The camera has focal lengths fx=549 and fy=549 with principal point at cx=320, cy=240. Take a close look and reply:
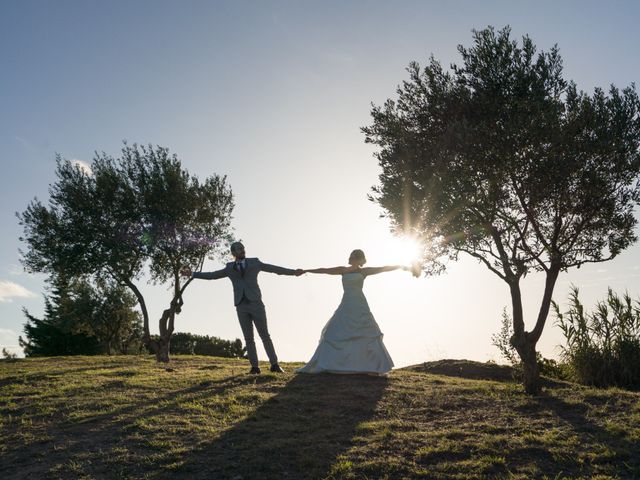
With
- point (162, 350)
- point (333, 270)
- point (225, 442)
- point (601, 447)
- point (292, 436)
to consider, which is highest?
point (333, 270)

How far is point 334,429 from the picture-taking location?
31.0 ft

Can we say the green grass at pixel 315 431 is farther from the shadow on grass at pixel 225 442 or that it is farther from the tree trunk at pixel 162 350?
the tree trunk at pixel 162 350

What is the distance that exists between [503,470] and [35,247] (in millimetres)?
27579

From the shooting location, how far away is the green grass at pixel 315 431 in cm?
762

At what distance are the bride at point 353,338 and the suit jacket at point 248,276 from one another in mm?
1769

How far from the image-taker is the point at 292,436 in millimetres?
9008

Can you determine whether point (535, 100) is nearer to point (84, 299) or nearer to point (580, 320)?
point (580, 320)

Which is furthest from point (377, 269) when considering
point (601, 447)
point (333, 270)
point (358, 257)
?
point (601, 447)

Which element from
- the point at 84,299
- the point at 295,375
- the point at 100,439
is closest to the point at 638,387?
the point at 295,375

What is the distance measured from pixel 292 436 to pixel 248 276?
6.57m

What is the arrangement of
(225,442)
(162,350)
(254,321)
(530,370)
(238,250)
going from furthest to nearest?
(162,350) < (254,321) < (238,250) < (530,370) < (225,442)

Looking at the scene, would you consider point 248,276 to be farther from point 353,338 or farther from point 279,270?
point 353,338

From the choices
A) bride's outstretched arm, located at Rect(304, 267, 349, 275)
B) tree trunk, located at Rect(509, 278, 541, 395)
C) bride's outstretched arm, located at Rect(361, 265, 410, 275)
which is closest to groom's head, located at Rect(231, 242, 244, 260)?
bride's outstretched arm, located at Rect(304, 267, 349, 275)

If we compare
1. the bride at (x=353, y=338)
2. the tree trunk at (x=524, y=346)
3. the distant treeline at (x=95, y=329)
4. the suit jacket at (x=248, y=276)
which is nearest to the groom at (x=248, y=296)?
the suit jacket at (x=248, y=276)
